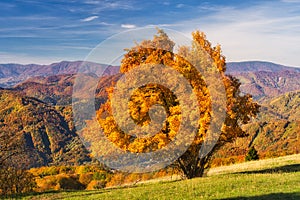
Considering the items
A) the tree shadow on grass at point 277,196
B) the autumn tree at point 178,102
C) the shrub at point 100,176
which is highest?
the autumn tree at point 178,102

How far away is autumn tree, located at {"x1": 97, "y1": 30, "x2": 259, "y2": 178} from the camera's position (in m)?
27.1

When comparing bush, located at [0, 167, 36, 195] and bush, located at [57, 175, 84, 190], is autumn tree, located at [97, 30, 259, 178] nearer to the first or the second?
bush, located at [0, 167, 36, 195]

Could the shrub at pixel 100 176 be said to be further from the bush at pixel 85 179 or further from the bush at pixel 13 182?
the bush at pixel 13 182

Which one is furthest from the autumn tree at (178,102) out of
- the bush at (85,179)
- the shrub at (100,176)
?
the bush at (85,179)

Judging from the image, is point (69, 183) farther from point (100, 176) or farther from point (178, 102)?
point (178, 102)

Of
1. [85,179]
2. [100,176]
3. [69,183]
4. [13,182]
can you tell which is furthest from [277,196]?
[85,179]

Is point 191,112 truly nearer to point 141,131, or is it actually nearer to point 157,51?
point 141,131

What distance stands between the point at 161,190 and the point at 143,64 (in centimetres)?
1113

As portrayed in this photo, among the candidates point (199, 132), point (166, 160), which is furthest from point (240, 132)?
point (166, 160)

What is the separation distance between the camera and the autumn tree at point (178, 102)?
2714 cm

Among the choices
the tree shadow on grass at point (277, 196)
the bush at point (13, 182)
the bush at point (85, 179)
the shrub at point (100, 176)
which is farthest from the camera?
the bush at point (85, 179)

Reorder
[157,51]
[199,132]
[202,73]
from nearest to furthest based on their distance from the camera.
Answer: [199,132] < [202,73] < [157,51]

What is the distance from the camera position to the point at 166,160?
29.1m

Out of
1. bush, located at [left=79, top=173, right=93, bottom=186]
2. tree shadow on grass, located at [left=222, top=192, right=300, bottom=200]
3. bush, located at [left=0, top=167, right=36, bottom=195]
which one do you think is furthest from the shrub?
tree shadow on grass, located at [left=222, top=192, right=300, bottom=200]
